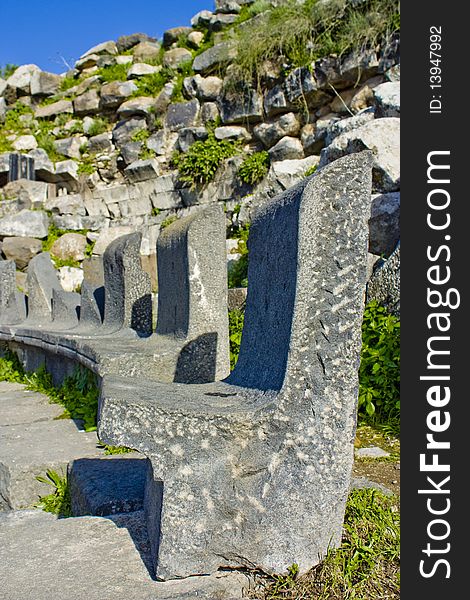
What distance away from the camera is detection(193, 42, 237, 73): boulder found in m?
9.11

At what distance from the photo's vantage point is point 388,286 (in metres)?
3.87

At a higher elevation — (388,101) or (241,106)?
(241,106)

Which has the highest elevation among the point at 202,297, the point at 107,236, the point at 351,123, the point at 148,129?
the point at 148,129

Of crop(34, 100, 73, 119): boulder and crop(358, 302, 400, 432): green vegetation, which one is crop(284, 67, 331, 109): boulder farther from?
crop(34, 100, 73, 119): boulder

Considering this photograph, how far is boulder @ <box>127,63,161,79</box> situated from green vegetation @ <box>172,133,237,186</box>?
268cm

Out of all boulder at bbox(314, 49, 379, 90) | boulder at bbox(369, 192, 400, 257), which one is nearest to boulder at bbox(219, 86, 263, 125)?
boulder at bbox(314, 49, 379, 90)

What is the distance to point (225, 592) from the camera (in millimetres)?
1581

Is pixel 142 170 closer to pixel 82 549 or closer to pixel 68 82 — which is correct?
pixel 68 82

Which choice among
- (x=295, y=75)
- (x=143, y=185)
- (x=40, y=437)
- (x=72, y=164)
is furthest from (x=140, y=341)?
(x=72, y=164)

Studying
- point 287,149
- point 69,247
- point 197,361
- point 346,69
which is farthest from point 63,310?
point 69,247

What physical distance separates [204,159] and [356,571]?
7.93 metres

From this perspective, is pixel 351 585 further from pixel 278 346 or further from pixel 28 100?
pixel 28 100

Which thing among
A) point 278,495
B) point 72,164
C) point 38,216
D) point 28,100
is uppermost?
point 28,100

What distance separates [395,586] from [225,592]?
1.57 feet
